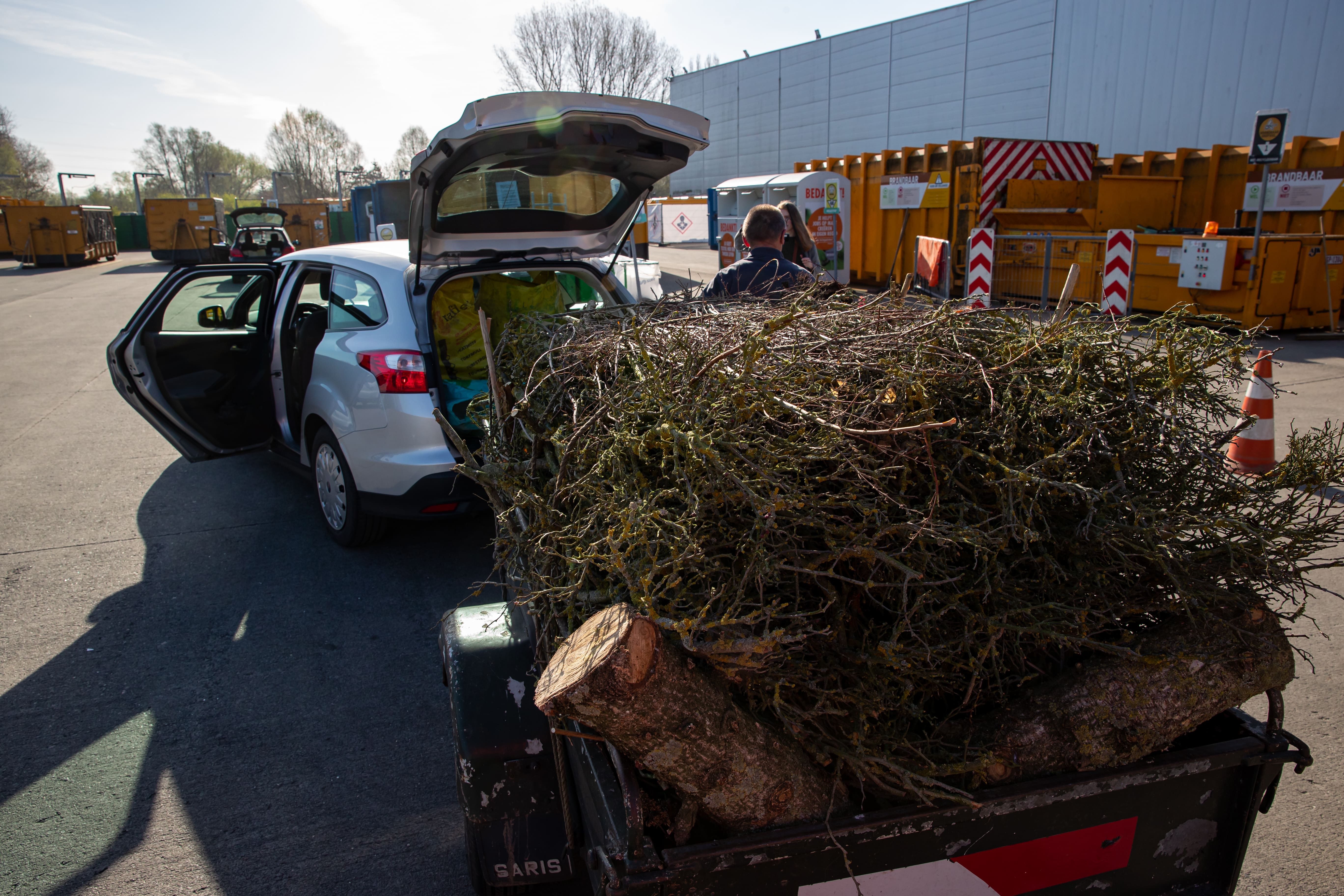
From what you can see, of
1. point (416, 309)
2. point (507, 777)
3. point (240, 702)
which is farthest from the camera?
point (416, 309)

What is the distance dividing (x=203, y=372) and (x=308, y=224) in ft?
106

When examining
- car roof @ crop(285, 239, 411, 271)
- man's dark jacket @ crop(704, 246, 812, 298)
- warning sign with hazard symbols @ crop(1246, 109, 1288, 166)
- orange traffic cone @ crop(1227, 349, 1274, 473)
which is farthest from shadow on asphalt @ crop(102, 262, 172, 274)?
orange traffic cone @ crop(1227, 349, 1274, 473)

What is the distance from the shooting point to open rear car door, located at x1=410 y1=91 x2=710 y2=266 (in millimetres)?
3617

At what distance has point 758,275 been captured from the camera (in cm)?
447

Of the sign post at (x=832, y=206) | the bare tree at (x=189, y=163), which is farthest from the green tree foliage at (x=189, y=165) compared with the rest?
the sign post at (x=832, y=206)

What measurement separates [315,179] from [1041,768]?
84.8 m

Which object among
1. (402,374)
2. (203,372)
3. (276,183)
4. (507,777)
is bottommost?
(507,777)

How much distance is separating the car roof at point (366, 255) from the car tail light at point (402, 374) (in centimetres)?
62

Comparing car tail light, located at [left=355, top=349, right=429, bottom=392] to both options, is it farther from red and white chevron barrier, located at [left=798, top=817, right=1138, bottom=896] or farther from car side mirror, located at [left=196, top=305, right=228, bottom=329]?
red and white chevron barrier, located at [left=798, top=817, right=1138, bottom=896]

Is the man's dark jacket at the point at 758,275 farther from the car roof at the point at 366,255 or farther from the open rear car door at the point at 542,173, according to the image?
the car roof at the point at 366,255

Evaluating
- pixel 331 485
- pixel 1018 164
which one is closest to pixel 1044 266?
pixel 1018 164

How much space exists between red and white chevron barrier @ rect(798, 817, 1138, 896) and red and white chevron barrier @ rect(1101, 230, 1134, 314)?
375 inches

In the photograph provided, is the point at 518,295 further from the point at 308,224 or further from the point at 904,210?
the point at 308,224

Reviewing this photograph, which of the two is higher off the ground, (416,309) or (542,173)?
(542,173)
